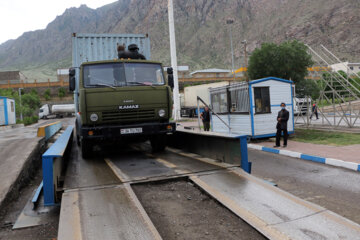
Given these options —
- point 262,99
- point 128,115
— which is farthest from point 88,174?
point 262,99

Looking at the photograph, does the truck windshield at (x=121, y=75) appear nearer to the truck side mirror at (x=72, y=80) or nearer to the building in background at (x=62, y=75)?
the truck side mirror at (x=72, y=80)

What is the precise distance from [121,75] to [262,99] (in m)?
A: 7.66

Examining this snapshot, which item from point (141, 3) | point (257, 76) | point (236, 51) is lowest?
point (257, 76)

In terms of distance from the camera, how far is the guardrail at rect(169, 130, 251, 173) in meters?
5.50

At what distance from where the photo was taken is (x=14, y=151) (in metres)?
10.3

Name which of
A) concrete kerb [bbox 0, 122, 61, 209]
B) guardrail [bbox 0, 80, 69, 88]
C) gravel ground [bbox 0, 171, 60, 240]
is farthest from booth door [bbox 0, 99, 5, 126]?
guardrail [bbox 0, 80, 69, 88]

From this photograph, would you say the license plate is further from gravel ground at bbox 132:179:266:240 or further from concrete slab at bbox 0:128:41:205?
concrete slab at bbox 0:128:41:205

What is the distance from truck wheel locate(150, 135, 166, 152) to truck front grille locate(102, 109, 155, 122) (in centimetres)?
100

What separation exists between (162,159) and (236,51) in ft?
425

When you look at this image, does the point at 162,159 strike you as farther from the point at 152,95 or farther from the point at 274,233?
the point at 274,233

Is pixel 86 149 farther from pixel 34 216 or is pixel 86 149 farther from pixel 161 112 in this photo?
pixel 34 216

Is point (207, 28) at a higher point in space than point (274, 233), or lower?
higher

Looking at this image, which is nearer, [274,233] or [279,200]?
[274,233]

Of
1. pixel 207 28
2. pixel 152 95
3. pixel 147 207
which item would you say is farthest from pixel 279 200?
pixel 207 28
